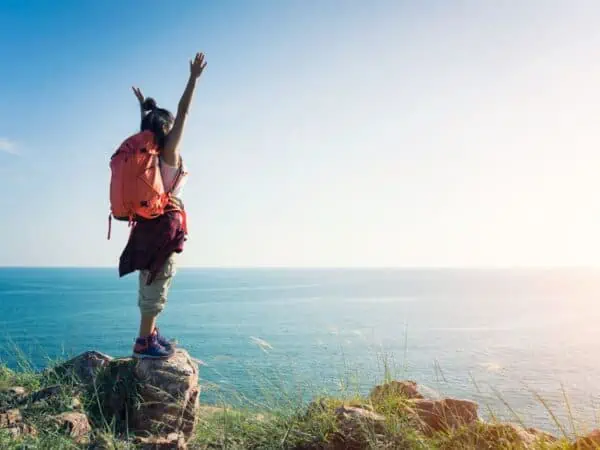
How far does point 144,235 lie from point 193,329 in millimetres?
42827

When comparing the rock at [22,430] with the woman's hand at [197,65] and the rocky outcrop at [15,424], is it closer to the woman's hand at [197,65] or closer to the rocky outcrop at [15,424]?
the rocky outcrop at [15,424]

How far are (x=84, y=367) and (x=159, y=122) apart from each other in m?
2.71

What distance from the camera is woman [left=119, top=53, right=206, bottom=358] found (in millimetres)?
5203

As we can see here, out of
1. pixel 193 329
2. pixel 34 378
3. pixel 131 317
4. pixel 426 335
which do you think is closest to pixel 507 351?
pixel 426 335

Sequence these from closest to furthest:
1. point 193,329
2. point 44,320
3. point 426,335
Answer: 1. point 426,335
2. point 193,329
3. point 44,320

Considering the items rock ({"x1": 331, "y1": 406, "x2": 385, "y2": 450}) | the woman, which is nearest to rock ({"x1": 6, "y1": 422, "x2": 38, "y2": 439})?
the woman

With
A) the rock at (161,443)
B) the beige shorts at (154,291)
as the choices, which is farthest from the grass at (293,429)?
the beige shorts at (154,291)

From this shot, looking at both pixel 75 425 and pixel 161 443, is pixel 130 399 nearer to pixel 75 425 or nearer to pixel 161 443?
pixel 75 425

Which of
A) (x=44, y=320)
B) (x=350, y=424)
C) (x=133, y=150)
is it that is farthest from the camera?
(x=44, y=320)

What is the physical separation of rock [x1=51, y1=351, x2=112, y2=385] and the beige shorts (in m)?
0.88

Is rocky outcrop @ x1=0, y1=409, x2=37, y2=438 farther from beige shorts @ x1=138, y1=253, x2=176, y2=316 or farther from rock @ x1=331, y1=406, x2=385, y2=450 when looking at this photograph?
rock @ x1=331, y1=406, x2=385, y2=450

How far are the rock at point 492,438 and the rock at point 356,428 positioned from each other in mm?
491

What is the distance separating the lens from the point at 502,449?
378cm

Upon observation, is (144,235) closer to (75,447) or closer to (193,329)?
(75,447)
